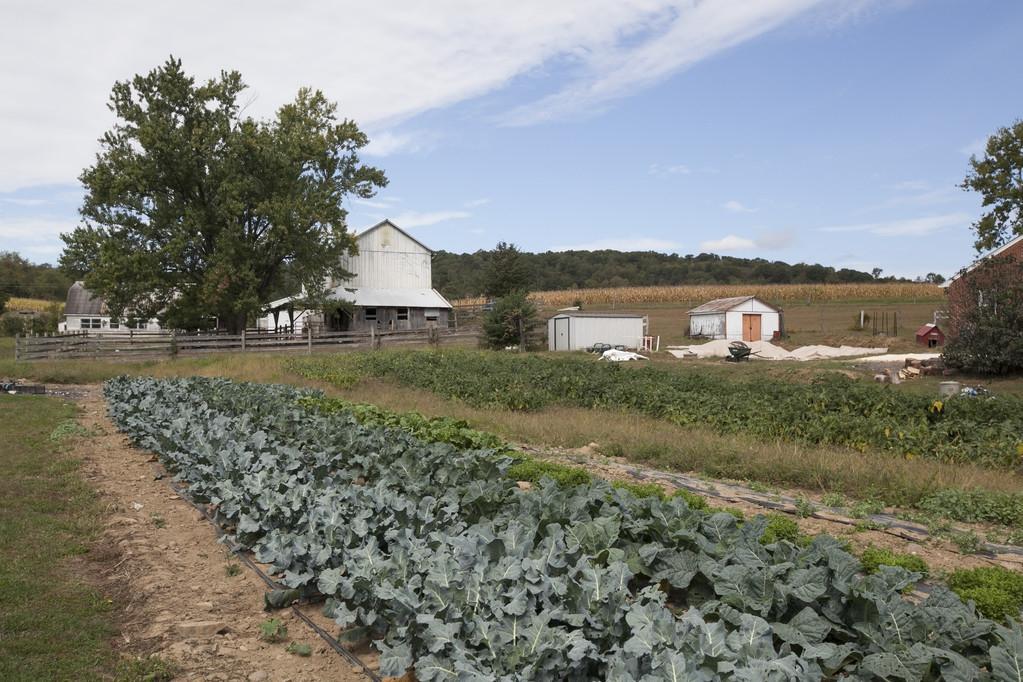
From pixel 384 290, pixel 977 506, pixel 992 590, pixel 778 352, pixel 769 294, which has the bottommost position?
pixel 977 506

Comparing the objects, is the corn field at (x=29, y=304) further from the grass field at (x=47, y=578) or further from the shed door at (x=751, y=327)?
the grass field at (x=47, y=578)

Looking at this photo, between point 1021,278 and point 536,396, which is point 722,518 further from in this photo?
point 1021,278

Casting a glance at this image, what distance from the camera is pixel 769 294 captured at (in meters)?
63.3

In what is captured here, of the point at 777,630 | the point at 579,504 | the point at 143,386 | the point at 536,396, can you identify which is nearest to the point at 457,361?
the point at 536,396

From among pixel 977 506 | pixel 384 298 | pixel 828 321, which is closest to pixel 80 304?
pixel 384 298

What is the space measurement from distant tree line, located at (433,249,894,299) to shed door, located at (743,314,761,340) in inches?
1790

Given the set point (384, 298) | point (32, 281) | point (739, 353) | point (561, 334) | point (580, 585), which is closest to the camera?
point (580, 585)

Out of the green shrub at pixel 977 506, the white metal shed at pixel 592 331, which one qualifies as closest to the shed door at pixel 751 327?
the white metal shed at pixel 592 331

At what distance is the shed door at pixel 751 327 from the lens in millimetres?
39594

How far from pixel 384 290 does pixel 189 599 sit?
3674cm

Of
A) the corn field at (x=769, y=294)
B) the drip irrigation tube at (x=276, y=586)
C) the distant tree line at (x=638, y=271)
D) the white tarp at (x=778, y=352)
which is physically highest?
the distant tree line at (x=638, y=271)

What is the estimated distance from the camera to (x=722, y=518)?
4.87 meters

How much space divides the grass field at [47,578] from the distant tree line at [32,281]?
87.9 metres

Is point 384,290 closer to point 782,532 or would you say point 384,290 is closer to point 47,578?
point 47,578
